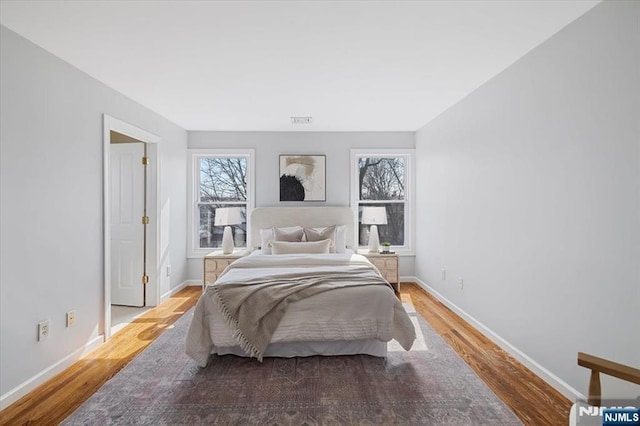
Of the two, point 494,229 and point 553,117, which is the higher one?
point 553,117

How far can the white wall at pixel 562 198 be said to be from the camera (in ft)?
6.17

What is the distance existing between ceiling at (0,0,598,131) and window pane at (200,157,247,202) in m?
1.57

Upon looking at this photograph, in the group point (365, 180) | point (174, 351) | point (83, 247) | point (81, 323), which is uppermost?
point (365, 180)

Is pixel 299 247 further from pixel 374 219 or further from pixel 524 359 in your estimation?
pixel 524 359

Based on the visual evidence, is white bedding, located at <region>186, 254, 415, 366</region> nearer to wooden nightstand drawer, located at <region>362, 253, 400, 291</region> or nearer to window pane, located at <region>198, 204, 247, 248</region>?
wooden nightstand drawer, located at <region>362, 253, 400, 291</region>

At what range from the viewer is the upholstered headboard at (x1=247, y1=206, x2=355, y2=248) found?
520cm

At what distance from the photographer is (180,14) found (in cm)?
212

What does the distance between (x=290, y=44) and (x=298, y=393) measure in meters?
2.44

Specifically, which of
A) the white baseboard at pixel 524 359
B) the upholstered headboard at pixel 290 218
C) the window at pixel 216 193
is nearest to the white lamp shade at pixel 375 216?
the upholstered headboard at pixel 290 218

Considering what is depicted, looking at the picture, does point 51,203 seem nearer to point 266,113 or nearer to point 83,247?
point 83,247

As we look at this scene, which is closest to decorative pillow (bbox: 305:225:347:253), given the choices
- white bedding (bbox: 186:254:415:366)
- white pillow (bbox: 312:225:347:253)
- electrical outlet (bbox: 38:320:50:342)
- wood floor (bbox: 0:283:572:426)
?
white pillow (bbox: 312:225:347:253)

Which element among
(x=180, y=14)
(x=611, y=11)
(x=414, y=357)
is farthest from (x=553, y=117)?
(x=180, y=14)

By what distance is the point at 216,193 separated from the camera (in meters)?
5.45

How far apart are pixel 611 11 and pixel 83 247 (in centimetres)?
408
